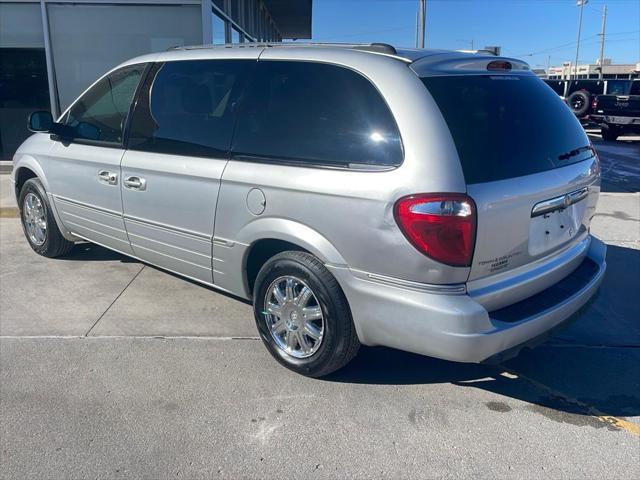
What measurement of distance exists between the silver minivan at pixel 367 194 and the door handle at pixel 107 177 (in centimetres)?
7

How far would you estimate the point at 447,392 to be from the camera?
3.32 m

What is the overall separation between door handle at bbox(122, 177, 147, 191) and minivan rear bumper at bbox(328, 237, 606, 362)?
1.70 meters

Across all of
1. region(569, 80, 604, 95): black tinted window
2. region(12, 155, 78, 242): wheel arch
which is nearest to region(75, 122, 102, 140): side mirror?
region(12, 155, 78, 242): wheel arch

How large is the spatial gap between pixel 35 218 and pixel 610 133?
1819cm

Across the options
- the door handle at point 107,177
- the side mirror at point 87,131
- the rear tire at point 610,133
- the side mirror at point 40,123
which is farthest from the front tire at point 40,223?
the rear tire at point 610,133

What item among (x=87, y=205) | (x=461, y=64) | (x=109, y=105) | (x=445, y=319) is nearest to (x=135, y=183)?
(x=87, y=205)

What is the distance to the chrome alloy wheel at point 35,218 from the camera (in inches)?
210

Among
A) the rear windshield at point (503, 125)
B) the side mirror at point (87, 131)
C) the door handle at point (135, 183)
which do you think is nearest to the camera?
the rear windshield at point (503, 125)

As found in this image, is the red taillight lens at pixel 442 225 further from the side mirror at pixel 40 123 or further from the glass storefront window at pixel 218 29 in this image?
the glass storefront window at pixel 218 29

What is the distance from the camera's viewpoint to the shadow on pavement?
3258 mm

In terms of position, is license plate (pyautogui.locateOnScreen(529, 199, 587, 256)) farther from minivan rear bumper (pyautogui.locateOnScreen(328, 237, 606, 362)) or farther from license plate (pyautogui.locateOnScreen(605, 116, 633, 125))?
license plate (pyautogui.locateOnScreen(605, 116, 633, 125))

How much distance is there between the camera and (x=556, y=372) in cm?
355

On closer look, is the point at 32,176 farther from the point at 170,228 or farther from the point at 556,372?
the point at 556,372

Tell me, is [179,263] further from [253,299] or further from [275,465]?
[275,465]
